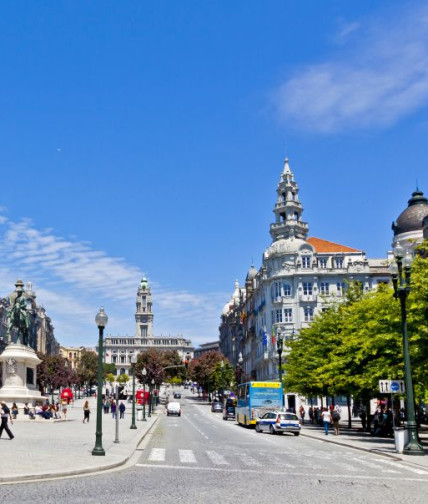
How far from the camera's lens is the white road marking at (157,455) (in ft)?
70.7

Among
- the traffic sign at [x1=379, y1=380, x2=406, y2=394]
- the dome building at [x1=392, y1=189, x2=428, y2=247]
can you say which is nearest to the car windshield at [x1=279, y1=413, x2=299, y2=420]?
the traffic sign at [x1=379, y1=380, x2=406, y2=394]

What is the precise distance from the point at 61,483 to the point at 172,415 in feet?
211

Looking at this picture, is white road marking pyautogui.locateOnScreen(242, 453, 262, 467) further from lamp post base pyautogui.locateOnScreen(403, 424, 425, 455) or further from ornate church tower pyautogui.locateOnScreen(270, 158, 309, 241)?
ornate church tower pyautogui.locateOnScreen(270, 158, 309, 241)

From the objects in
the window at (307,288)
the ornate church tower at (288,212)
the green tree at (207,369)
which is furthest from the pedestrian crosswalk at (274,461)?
the green tree at (207,369)

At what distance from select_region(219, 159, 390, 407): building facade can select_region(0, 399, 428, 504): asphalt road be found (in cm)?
6132

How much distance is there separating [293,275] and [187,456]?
68.0 metres

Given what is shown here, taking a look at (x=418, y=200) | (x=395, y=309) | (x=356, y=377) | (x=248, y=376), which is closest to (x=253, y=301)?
(x=248, y=376)

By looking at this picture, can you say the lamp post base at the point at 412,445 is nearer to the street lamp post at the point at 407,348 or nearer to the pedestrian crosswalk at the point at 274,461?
the street lamp post at the point at 407,348

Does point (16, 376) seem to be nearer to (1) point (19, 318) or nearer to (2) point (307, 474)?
(1) point (19, 318)

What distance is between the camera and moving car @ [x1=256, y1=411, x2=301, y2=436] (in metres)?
39.4

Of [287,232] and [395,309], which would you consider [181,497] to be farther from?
[287,232]

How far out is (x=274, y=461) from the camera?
21484 millimetres

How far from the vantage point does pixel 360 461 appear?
872 inches

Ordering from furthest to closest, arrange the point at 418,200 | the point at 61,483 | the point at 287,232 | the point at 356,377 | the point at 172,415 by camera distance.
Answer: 1. the point at 287,232
2. the point at 418,200
3. the point at 172,415
4. the point at 356,377
5. the point at 61,483
